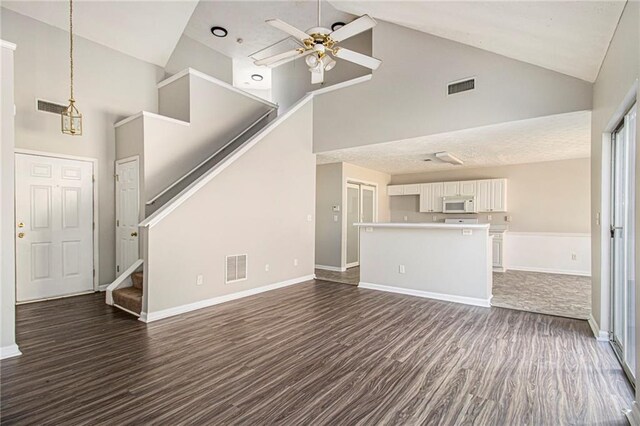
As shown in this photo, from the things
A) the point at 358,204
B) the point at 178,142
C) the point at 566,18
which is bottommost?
the point at 358,204

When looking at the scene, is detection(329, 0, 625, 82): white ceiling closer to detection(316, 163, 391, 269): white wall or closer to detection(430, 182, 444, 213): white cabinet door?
detection(316, 163, 391, 269): white wall

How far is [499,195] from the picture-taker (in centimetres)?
779

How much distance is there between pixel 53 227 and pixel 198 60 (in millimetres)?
4444

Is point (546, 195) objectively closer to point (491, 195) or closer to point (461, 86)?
point (491, 195)

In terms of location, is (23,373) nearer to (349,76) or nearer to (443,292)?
(443,292)

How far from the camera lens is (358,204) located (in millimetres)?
8352

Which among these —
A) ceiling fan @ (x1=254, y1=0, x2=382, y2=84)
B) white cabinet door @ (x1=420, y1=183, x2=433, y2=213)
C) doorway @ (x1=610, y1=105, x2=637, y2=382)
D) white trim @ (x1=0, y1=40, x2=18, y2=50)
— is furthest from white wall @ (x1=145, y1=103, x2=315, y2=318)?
doorway @ (x1=610, y1=105, x2=637, y2=382)

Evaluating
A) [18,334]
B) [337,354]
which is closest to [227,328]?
[337,354]

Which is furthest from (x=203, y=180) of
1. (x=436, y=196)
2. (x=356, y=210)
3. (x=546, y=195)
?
(x=546, y=195)

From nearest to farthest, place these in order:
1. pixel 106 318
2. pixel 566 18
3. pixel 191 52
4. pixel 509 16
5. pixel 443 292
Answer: pixel 566 18 < pixel 509 16 < pixel 106 318 < pixel 443 292 < pixel 191 52

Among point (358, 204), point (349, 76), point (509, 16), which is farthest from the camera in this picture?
point (358, 204)

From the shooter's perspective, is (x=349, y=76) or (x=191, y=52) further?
(x=349, y=76)

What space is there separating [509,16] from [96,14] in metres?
5.90

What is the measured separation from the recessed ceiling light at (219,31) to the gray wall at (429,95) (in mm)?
2534
